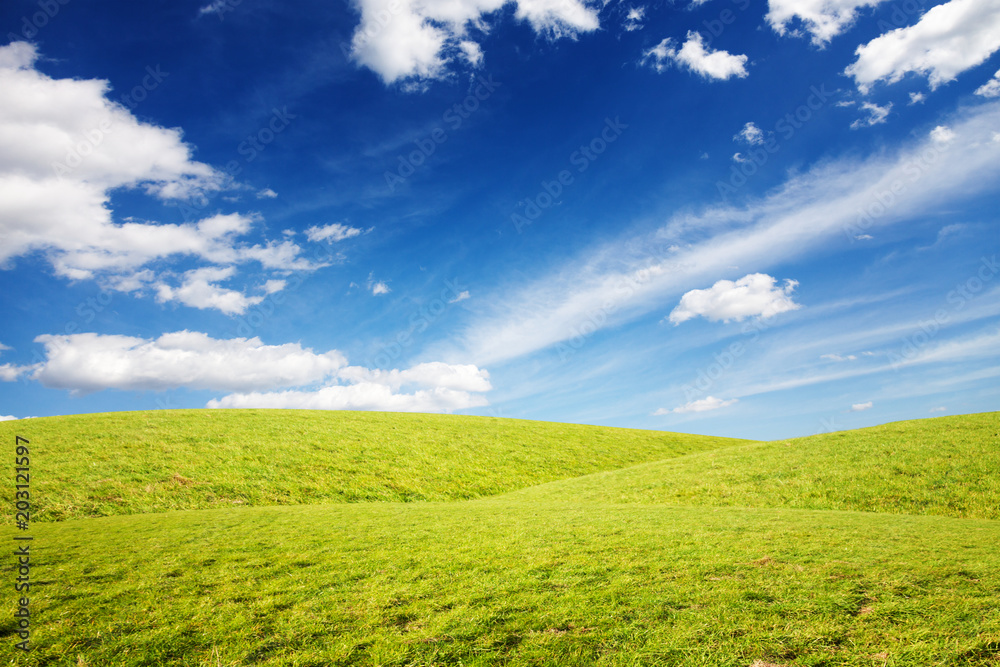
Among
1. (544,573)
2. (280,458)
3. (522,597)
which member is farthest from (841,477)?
(280,458)

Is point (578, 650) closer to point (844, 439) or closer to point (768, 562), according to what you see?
point (768, 562)

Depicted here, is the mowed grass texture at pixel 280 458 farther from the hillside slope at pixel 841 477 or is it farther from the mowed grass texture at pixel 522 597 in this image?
the mowed grass texture at pixel 522 597

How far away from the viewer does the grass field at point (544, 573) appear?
750 cm

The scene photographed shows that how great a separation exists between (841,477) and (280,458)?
4060cm

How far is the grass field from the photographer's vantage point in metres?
7.50

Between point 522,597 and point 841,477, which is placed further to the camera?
point 841,477

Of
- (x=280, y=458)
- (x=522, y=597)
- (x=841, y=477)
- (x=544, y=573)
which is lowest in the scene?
(x=841, y=477)

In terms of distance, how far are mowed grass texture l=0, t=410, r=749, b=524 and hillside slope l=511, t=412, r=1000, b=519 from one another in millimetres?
8924

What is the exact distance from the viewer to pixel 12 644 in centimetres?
777

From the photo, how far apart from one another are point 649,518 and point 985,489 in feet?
68.4

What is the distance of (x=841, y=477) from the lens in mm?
28125

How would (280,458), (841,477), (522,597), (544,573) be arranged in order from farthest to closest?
(280,458), (841,477), (544,573), (522,597)

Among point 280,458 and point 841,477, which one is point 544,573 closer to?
point 841,477

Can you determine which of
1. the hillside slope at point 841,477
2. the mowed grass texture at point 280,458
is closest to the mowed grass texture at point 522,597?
the hillside slope at point 841,477
